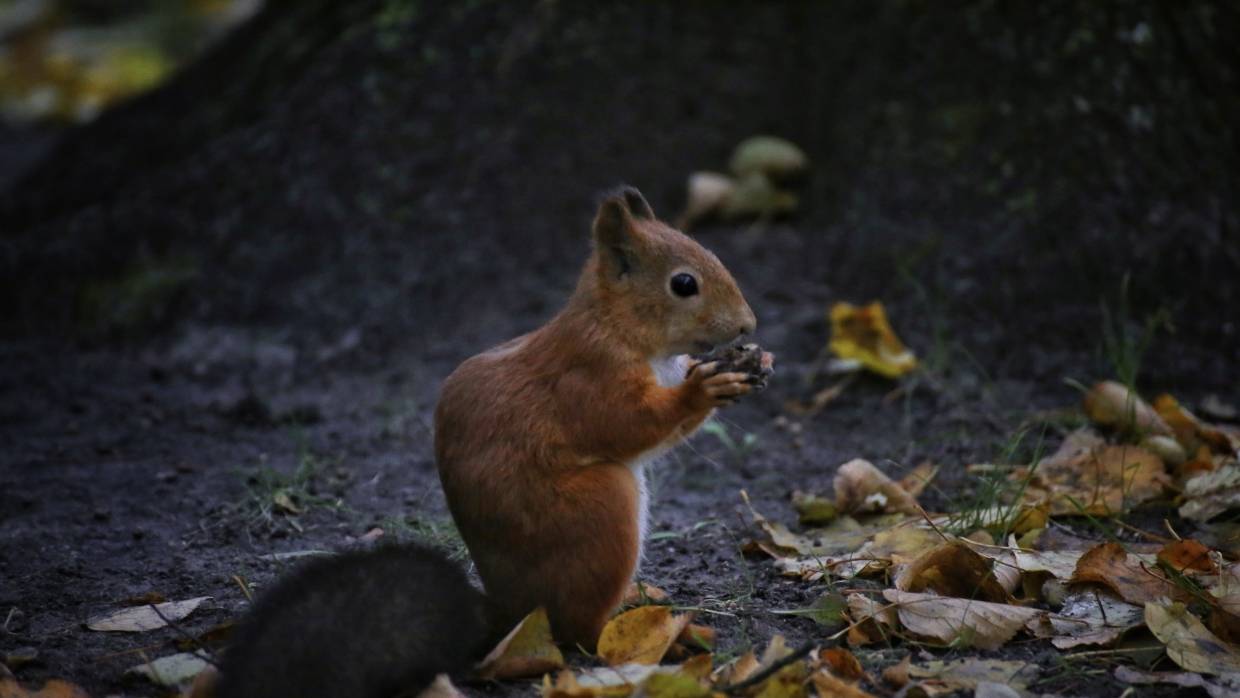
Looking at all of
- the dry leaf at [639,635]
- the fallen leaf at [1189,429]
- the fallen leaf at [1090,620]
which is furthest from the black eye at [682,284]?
the fallen leaf at [1189,429]

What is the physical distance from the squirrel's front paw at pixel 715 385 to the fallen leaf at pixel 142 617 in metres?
1.02

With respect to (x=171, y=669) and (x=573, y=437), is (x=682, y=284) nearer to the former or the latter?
(x=573, y=437)

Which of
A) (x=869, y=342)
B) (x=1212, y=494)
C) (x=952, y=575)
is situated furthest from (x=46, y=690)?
(x=869, y=342)

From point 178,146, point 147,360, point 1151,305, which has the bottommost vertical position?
point 147,360

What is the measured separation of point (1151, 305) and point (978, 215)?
592mm

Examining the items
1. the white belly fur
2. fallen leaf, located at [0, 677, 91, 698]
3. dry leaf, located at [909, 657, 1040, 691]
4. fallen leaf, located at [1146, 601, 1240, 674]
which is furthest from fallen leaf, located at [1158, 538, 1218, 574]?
fallen leaf, located at [0, 677, 91, 698]

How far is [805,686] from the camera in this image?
1868mm

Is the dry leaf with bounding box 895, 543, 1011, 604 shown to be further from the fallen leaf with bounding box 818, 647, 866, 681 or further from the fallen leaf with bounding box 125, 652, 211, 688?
the fallen leaf with bounding box 125, 652, 211, 688

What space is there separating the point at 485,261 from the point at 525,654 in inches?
99.3

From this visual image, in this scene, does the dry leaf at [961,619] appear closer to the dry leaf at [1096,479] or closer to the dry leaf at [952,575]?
the dry leaf at [952,575]

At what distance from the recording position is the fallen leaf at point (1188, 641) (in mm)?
2008

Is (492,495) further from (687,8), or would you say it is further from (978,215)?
(687,8)

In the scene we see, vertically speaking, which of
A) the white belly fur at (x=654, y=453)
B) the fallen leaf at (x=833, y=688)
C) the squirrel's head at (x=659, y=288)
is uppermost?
the squirrel's head at (x=659, y=288)

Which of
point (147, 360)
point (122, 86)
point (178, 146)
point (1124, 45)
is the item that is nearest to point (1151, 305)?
point (1124, 45)
